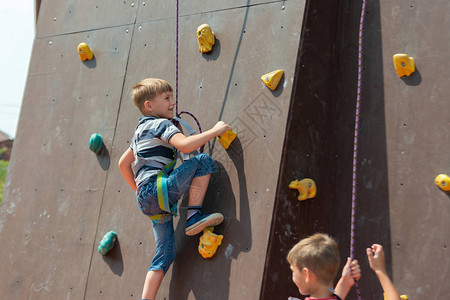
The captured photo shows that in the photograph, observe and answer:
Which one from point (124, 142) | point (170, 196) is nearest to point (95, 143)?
point (124, 142)

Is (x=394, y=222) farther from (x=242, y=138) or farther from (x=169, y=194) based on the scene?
(x=169, y=194)

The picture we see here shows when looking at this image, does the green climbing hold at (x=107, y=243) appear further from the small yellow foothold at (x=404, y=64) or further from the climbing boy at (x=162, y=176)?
the small yellow foothold at (x=404, y=64)

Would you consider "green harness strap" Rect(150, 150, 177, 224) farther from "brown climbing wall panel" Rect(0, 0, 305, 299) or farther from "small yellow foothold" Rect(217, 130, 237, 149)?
"small yellow foothold" Rect(217, 130, 237, 149)

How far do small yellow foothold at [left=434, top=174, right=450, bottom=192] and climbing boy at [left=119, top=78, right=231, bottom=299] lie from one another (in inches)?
43.6

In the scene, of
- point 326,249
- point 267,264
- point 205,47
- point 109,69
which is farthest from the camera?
point 109,69

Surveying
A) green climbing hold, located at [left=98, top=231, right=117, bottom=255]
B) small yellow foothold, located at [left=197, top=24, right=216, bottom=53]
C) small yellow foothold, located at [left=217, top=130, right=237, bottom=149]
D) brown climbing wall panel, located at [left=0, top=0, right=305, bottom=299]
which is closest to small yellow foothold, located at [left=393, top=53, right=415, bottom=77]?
brown climbing wall panel, located at [left=0, top=0, right=305, bottom=299]

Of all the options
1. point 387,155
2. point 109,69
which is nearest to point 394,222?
point 387,155

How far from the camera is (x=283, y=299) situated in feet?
10.2

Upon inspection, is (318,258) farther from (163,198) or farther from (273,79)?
(273,79)

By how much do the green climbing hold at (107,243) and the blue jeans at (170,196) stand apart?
45cm

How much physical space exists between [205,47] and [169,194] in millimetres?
1000

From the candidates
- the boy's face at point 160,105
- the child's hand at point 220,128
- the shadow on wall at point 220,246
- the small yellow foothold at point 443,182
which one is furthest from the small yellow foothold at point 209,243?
the small yellow foothold at point 443,182

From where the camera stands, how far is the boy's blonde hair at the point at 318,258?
231 centimetres

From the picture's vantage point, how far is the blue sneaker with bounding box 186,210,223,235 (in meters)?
3.18
